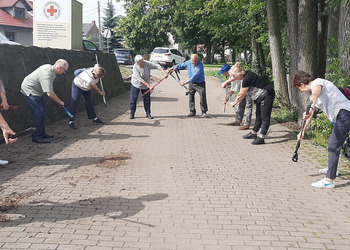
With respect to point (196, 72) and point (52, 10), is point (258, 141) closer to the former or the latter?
point (196, 72)

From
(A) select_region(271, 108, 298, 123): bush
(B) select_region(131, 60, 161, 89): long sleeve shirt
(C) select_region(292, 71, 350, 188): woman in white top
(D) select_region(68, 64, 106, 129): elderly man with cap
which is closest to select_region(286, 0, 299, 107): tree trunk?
(A) select_region(271, 108, 298, 123): bush

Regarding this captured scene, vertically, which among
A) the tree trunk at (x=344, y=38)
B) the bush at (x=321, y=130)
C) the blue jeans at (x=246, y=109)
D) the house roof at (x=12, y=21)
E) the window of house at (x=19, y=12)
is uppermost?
the window of house at (x=19, y=12)

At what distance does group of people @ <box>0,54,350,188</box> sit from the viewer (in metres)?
5.34

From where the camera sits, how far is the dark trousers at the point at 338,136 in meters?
5.27

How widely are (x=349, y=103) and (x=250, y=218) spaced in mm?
2300

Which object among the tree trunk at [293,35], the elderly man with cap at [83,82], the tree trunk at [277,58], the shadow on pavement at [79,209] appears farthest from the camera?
the tree trunk at [277,58]

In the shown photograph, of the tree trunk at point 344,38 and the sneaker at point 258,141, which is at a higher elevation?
the tree trunk at point 344,38

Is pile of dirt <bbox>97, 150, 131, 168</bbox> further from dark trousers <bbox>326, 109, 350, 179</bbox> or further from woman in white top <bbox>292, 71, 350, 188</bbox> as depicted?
dark trousers <bbox>326, 109, 350, 179</bbox>

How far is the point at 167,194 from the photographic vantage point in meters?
5.14

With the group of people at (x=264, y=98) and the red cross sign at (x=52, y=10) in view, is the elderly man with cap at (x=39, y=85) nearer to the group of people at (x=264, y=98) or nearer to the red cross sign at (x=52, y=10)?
the group of people at (x=264, y=98)

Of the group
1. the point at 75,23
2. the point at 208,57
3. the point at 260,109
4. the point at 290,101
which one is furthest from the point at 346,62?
the point at 208,57

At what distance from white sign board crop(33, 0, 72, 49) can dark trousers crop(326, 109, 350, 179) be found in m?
10.3

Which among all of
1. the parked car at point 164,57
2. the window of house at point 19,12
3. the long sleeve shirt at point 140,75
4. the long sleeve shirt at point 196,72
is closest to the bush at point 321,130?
the long sleeve shirt at point 196,72

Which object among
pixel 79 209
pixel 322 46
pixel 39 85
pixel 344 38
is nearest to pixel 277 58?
pixel 322 46
